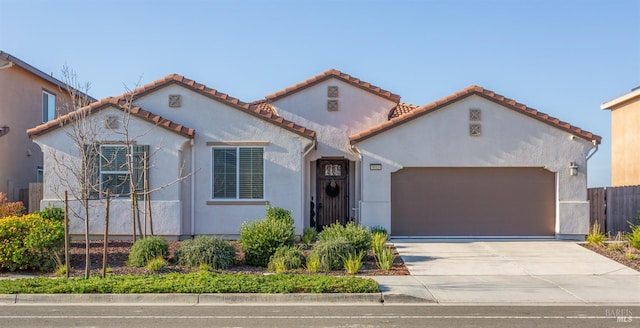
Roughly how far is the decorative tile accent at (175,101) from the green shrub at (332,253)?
6883mm

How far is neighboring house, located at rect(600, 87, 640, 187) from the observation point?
2631 centimetres

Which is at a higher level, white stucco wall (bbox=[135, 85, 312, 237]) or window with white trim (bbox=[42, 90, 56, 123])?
window with white trim (bbox=[42, 90, 56, 123])

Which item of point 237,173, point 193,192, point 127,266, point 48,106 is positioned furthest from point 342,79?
point 48,106

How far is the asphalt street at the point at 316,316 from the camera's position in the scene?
9047 mm

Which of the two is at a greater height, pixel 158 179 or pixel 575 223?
pixel 158 179

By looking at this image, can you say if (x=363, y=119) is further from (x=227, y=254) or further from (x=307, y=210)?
(x=227, y=254)

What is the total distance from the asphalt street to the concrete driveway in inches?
33.9

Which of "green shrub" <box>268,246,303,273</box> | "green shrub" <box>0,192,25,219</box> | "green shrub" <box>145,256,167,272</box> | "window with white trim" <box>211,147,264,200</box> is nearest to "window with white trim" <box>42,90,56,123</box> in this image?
"green shrub" <box>0,192,25,219</box>

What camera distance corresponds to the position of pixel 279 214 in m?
16.7

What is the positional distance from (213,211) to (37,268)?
5.26m

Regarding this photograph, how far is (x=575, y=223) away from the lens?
18.1m

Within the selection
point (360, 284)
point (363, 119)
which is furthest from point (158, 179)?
point (360, 284)

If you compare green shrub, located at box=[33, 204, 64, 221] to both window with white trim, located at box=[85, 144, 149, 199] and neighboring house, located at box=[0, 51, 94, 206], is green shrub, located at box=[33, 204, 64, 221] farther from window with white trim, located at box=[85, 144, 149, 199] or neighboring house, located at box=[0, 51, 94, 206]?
neighboring house, located at box=[0, 51, 94, 206]

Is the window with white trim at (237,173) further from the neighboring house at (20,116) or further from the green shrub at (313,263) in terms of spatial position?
the neighboring house at (20,116)
